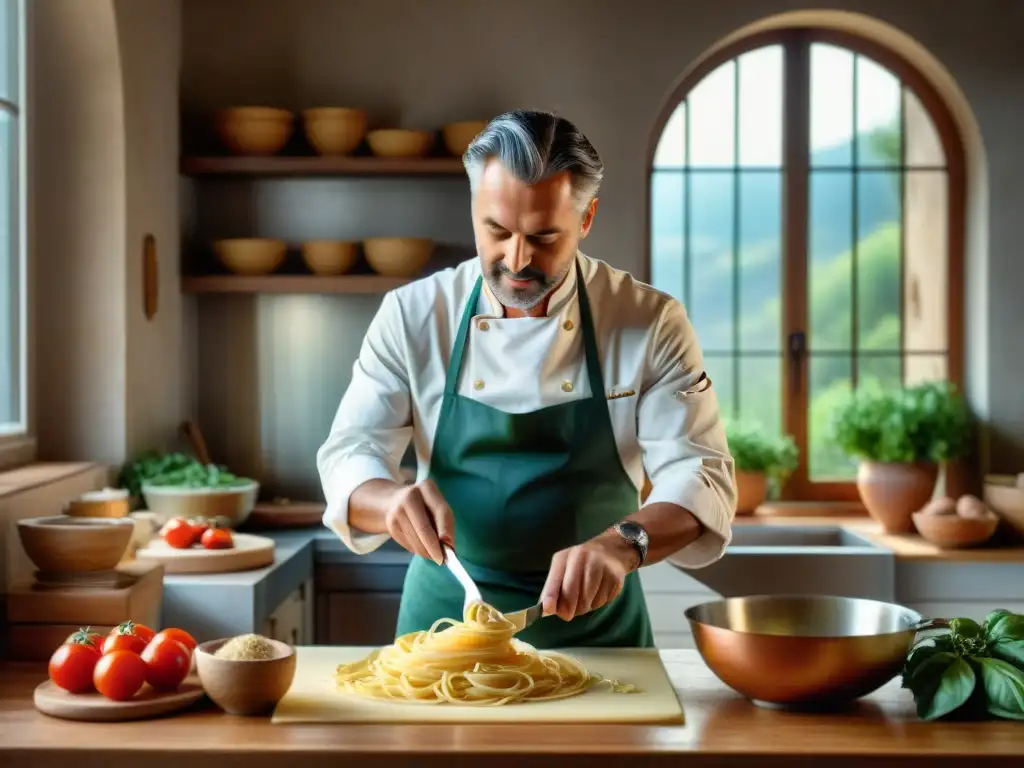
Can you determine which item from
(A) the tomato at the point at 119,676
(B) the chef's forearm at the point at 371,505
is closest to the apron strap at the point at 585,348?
(B) the chef's forearm at the point at 371,505

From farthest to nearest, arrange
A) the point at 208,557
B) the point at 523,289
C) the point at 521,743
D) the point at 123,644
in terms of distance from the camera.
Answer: the point at 208,557 < the point at 523,289 < the point at 123,644 < the point at 521,743

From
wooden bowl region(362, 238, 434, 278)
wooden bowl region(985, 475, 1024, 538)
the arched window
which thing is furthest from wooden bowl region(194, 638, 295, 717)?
the arched window

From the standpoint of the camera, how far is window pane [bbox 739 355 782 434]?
4.87 meters

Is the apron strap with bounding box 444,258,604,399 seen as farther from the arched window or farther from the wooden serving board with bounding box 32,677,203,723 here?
the arched window

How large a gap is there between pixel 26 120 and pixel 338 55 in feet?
4.52

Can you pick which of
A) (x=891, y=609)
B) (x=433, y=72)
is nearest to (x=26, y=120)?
(x=433, y=72)

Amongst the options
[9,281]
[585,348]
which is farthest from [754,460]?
[9,281]

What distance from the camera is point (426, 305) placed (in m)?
2.47

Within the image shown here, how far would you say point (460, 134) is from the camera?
4.39m

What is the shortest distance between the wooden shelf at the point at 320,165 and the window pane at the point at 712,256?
3.27ft

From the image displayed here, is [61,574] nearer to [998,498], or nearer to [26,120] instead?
[26,120]

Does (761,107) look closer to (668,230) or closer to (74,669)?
(668,230)

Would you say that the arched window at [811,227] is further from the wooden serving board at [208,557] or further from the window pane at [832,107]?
the wooden serving board at [208,557]

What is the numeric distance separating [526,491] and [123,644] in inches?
31.1
